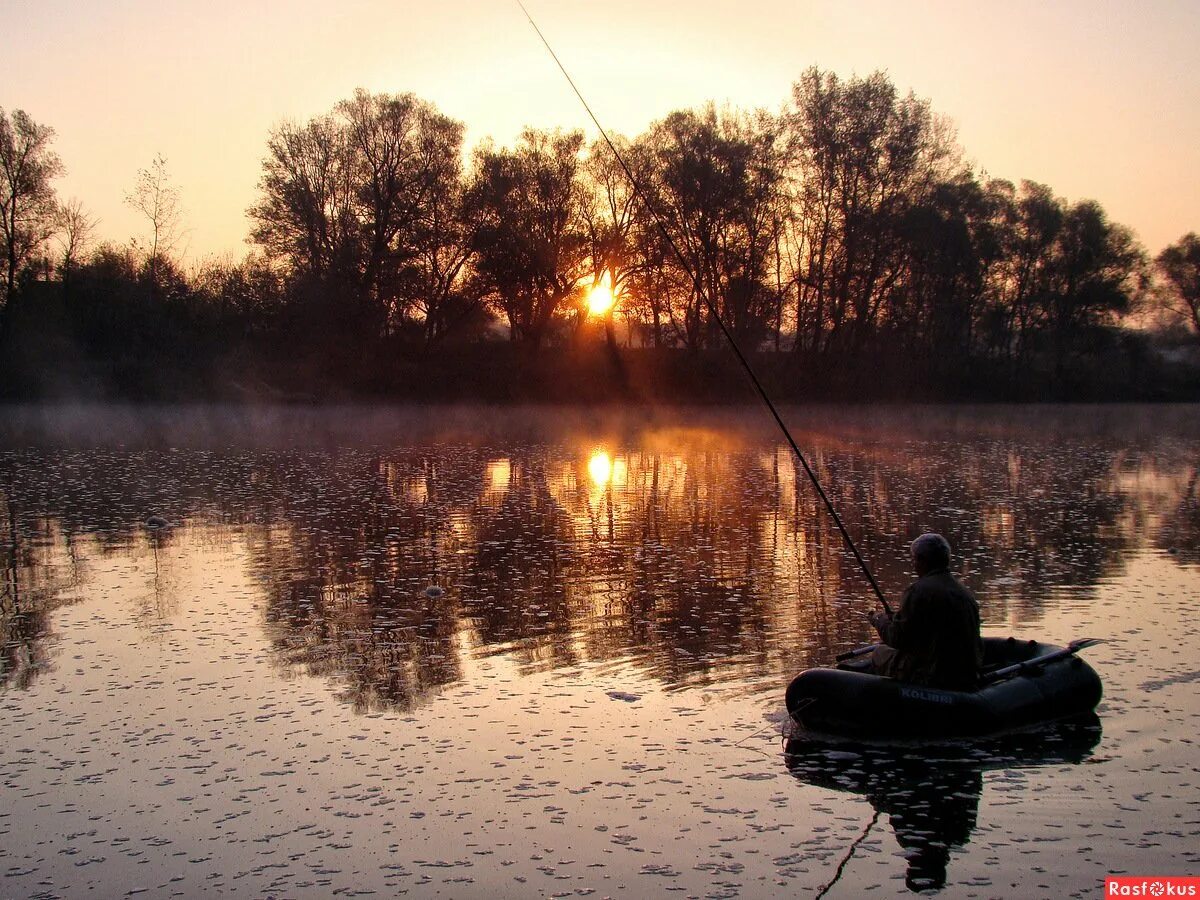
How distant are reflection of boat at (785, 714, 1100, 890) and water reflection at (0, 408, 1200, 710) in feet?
4.78

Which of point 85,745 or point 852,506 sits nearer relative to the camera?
point 85,745

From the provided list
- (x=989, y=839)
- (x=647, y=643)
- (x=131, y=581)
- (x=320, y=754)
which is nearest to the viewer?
(x=989, y=839)

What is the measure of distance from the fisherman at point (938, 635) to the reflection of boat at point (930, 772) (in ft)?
1.32

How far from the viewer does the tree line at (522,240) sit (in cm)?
5069

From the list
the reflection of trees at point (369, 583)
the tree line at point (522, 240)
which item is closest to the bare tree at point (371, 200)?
the tree line at point (522, 240)

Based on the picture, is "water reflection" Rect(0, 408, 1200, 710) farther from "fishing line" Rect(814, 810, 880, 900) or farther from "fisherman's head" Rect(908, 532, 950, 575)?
"fishing line" Rect(814, 810, 880, 900)

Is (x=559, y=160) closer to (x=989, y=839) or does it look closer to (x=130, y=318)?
(x=130, y=318)

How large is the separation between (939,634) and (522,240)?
46433 millimetres

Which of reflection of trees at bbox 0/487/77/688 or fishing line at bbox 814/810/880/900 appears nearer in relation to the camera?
fishing line at bbox 814/810/880/900

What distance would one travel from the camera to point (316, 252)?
169 feet

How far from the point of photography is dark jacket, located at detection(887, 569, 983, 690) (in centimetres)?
Answer: 684

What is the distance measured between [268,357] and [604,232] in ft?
52.6

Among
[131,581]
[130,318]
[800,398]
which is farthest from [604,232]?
[131,581]

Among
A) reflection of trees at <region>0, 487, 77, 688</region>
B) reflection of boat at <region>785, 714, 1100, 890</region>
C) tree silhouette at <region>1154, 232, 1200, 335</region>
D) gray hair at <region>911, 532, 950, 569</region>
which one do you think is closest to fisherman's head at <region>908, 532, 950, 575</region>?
gray hair at <region>911, 532, 950, 569</region>
